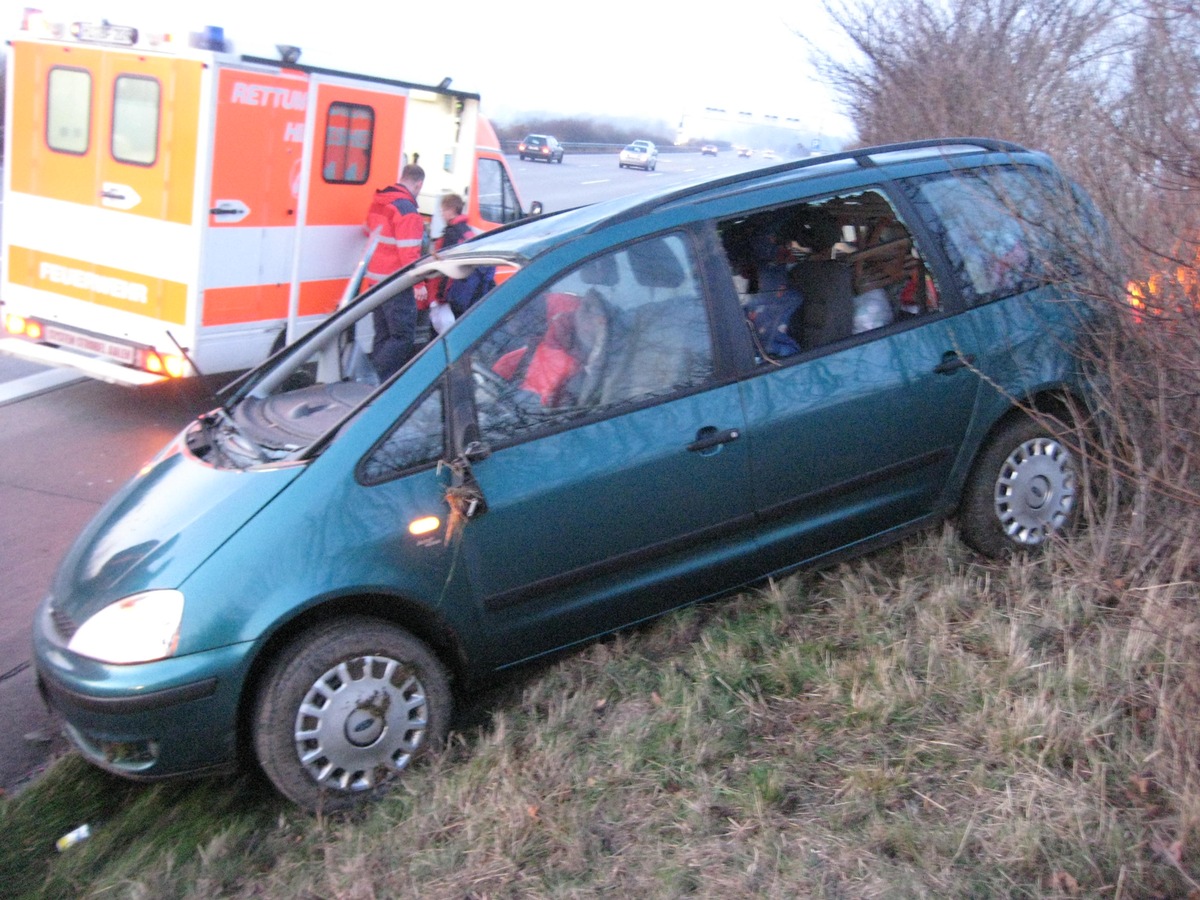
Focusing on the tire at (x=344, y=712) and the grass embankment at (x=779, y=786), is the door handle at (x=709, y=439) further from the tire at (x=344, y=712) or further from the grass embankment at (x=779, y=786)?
the tire at (x=344, y=712)

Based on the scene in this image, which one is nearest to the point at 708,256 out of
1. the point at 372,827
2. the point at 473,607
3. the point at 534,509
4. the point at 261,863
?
the point at 534,509

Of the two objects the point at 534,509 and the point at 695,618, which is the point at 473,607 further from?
the point at 695,618

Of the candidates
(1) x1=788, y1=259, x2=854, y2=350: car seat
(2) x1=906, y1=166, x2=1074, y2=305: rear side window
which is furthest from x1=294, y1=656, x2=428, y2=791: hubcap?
(2) x1=906, y1=166, x2=1074, y2=305: rear side window

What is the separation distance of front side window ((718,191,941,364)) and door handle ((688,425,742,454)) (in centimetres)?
39

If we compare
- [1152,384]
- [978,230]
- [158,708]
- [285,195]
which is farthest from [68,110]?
[1152,384]

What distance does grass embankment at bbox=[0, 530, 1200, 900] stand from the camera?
10.3 feet

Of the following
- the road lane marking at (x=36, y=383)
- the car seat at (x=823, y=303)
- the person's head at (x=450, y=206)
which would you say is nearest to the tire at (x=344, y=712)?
the car seat at (x=823, y=303)

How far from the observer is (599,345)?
14.1ft

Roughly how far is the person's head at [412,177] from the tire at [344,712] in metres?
6.49

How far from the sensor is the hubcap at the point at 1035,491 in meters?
4.97

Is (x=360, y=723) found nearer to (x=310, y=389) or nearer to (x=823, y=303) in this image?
(x=310, y=389)

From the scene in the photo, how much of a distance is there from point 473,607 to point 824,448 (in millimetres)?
Result: 1532

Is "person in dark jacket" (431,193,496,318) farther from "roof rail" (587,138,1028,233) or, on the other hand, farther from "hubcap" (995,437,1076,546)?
"hubcap" (995,437,1076,546)

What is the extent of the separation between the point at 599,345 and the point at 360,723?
62.5 inches
